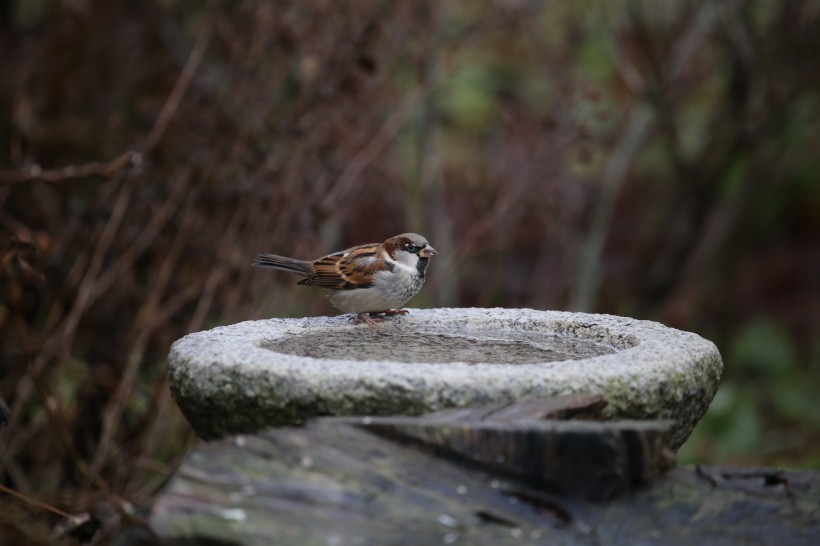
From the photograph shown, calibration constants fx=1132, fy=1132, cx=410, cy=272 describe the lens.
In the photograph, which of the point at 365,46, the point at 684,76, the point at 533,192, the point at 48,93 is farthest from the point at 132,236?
the point at 684,76

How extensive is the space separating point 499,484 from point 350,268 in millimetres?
1421

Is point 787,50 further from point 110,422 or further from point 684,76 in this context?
point 110,422

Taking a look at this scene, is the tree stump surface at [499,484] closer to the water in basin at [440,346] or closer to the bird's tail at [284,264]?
the water in basin at [440,346]

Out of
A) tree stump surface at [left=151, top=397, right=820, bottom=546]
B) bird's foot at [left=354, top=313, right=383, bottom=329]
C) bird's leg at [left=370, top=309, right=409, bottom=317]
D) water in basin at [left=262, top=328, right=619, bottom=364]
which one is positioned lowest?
tree stump surface at [left=151, top=397, right=820, bottom=546]

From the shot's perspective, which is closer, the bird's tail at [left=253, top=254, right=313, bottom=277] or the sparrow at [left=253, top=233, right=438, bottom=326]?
the sparrow at [left=253, top=233, right=438, bottom=326]

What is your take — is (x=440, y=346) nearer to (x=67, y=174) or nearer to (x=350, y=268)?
(x=350, y=268)

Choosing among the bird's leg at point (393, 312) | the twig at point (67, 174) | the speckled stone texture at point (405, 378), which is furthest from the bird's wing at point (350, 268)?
the twig at point (67, 174)

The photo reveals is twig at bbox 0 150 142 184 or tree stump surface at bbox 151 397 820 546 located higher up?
twig at bbox 0 150 142 184

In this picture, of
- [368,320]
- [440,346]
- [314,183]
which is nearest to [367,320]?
[368,320]

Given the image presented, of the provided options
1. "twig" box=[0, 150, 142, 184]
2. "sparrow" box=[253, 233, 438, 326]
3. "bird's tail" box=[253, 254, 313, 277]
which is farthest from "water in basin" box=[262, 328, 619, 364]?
"twig" box=[0, 150, 142, 184]

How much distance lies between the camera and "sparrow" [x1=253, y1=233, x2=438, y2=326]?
343 cm

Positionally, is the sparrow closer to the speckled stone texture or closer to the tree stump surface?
the speckled stone texture

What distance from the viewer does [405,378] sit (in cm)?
235

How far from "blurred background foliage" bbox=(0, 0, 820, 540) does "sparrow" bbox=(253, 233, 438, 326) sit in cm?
74
